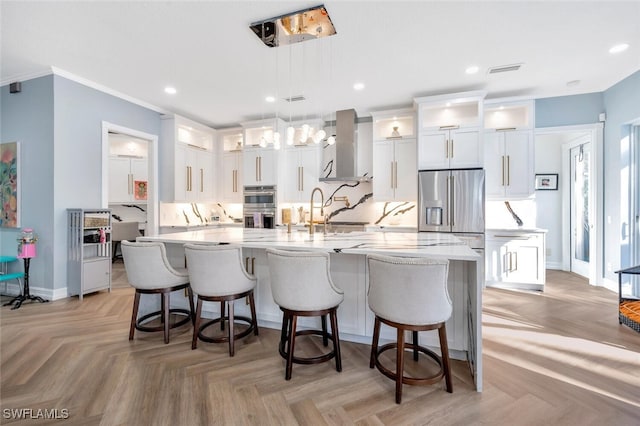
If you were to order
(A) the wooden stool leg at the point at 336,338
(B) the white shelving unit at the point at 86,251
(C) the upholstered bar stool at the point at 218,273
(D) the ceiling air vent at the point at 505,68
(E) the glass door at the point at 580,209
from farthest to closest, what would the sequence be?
(E) the glass door at the point at 580,209
(B) the white shelving unit at the point at 86,251
(D) the ceiling air vent at the point at 505,68
(C) the upholstered bar stool at the point at 218,273
(A) the wooden stool leg at the point at 336,338

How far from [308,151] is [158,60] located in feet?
→ 9.07

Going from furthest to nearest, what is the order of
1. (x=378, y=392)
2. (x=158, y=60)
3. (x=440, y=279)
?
1. (x=158, y=60)
2. (x=378, y=392)
3. (x=440, y=279)

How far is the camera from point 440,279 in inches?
67.7

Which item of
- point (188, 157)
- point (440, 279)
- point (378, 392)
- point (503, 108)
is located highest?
point (503, 108)

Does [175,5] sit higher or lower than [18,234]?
higher

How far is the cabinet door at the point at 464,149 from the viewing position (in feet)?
14.3

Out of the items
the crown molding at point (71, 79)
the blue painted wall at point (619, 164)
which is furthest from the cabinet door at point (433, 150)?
the crown molding at point (71, 79)

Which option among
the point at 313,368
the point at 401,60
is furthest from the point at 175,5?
the point at 313,368

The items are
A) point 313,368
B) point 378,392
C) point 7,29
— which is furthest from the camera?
point 7,29

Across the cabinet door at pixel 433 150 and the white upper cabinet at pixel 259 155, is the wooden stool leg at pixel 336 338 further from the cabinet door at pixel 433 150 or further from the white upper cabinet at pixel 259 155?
the white upper cabinet at pixel 259 155

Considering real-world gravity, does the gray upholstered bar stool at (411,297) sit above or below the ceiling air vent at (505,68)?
below

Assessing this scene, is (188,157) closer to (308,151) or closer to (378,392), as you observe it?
(308,151)

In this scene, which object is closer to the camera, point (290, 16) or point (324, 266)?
point (324, 266)

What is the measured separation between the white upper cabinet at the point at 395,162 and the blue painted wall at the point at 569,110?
187 cm
